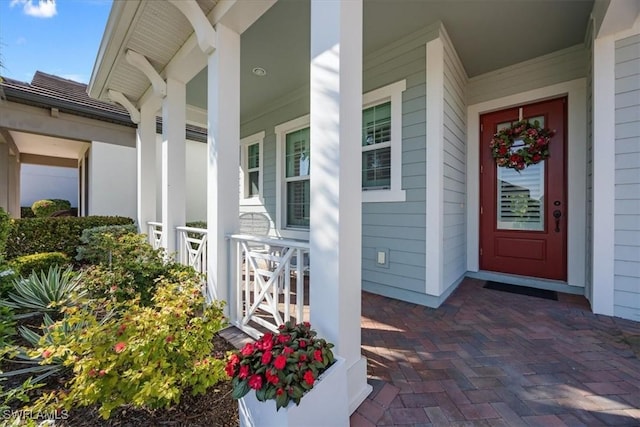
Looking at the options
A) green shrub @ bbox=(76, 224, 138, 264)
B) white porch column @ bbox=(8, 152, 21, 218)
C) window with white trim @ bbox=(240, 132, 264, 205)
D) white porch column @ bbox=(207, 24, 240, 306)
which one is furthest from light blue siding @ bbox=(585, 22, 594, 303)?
white porch column @ bbox=(8, 152, 21, 218)

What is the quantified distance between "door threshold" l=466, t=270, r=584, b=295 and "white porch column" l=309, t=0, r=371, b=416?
3233 millimetres

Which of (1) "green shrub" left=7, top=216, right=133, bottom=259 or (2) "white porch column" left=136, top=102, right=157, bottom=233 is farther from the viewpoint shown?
(2) "white porch column" left=136, top=102, right=157, bottom=233

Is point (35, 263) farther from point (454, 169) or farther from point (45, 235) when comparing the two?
point (454, 169)

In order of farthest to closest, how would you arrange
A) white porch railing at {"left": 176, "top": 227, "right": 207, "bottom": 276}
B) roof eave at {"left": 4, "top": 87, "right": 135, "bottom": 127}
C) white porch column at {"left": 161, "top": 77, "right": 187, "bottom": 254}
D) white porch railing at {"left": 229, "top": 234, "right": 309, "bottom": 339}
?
roof eave at {"left": 4, "top": 87, "right": 135, "bottom": 127} < white porch column at {"left": 161, "top": 77, "right": 187, "bottom": 254} < white porch railing at {"left": 176, "top": 227, "right": 207, "bottom": 276} < white porch railing at {"left": 229, "top": 234, "right": 309, "bottom": 339}

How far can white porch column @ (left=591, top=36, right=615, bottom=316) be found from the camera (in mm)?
2707

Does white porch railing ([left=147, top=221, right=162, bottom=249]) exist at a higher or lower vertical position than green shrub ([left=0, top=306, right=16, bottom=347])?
higher

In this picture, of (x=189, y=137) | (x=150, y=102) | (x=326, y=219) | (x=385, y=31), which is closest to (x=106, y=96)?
(x=150, y=102)

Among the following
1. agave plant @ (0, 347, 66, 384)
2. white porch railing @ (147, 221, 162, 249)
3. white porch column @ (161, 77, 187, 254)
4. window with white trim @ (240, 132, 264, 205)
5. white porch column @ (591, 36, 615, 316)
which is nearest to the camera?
agave plant @ (0, 347, 66, 384)

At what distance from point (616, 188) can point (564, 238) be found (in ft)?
3.38

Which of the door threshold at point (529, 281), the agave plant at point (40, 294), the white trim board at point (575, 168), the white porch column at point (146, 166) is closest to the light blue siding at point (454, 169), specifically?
the door threshold at point (529, 281)

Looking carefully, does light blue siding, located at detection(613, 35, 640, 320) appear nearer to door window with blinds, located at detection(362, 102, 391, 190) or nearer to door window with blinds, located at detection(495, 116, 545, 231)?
door window with blinds, located at detection(495, 116, 545, 231)

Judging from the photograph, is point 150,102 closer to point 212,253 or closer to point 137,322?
point 212,253

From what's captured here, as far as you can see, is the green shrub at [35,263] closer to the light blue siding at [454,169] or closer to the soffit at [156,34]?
the soffit at [156,34]

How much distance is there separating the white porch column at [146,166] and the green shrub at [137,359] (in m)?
3.57
